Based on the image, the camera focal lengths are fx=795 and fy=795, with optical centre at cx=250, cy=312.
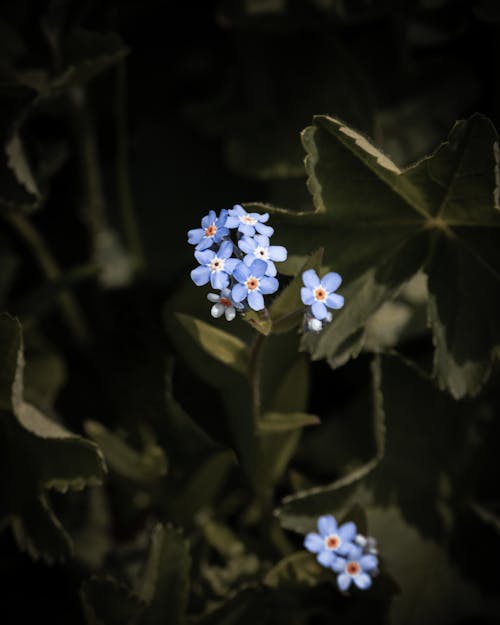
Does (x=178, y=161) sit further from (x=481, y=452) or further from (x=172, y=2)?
(x=481, y=452)

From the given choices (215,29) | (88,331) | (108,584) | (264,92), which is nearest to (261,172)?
(264,92)

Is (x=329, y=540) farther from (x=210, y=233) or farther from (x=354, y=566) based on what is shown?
(x=210, y=233)

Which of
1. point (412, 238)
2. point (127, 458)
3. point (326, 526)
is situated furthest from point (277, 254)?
point (127, 458)

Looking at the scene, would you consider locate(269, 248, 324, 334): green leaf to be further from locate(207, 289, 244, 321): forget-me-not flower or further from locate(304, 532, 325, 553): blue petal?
locate(304, 532, 325, 553): blue petal

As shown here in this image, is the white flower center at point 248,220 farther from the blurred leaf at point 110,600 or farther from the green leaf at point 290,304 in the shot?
the blurred leaf at point 110,600

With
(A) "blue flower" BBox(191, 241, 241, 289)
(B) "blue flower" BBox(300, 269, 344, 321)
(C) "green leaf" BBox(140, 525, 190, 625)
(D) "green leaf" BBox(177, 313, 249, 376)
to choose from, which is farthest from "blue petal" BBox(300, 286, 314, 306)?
(C) "green leaf" BBox(140, 525, 190, 625)

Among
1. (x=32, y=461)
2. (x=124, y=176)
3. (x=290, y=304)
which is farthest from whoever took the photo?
(x=124, y=176)
